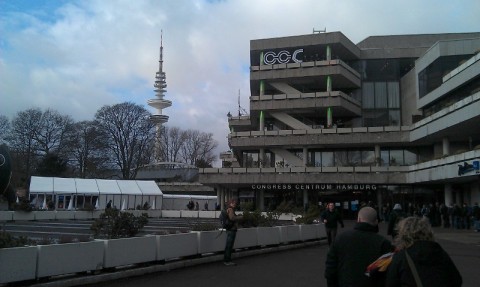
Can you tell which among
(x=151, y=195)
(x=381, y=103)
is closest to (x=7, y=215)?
(x=151, y=195)

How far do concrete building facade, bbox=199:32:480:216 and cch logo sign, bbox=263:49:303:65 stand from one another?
0.11 meters

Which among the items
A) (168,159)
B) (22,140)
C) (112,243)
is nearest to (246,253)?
(112,243)

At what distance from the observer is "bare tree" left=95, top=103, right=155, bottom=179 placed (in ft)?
205

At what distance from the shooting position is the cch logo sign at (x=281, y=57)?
5303cm

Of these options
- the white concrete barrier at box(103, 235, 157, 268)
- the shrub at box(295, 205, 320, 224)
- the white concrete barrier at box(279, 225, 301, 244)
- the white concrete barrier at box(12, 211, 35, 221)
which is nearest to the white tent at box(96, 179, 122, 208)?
the white concrete barrier at box(12, 211, 35, 221)

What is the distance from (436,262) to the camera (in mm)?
3592

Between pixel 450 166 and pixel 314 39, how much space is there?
2270cm

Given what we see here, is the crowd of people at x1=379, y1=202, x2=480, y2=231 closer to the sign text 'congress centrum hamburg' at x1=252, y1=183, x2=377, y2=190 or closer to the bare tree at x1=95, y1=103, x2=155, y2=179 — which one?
the sign text 'congress centrum hamburg' at x1=252, y1=183, x2=377, y2=190

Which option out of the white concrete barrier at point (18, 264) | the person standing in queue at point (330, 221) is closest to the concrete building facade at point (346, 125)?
the person standing in queue at point (330, 221)

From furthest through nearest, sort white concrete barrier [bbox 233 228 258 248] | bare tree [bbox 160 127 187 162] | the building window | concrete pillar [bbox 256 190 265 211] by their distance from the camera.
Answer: bare tree [bbox 160 127 187 162] → the building window → concrete pillar [bbox 256 190 265 211] → white concrete barrier [bbox 233 228 258 248]

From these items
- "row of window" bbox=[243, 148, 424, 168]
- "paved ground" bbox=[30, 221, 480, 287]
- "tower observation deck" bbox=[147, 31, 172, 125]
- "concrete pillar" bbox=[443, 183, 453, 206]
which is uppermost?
"tower observation deck" bbox=[147, 31, 172, 125]

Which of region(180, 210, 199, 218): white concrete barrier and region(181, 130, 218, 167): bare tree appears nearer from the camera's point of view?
region(180, 210, 199, 218): white concrete barrier

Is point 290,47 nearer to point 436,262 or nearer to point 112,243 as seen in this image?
point 112,243

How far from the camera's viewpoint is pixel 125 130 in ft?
206
